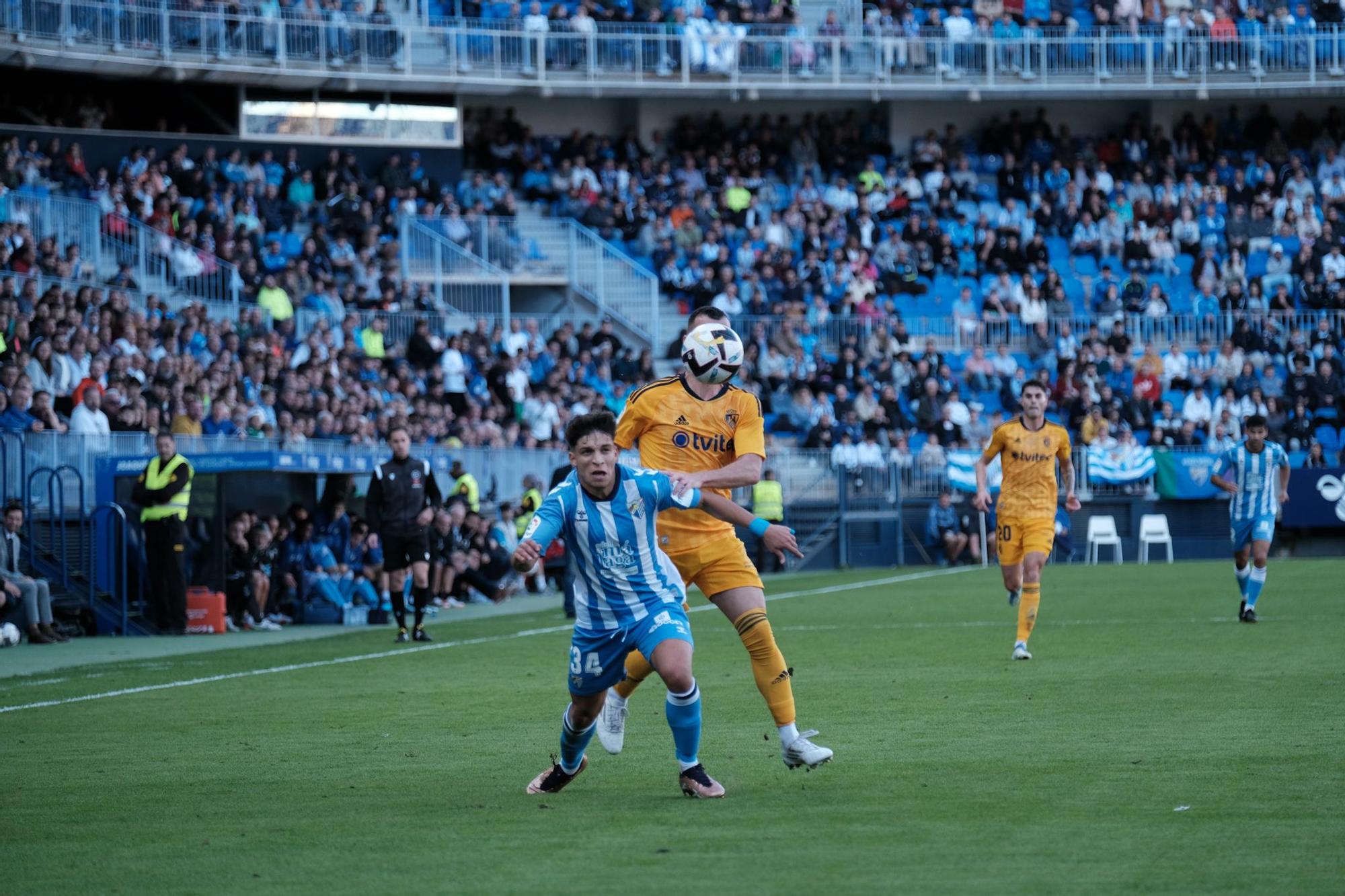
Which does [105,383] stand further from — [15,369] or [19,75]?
[19,75]

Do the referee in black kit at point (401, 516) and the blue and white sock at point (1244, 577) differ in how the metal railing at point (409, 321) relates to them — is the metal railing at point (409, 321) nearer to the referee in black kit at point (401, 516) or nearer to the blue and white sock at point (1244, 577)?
the referee in black kit at point (401, 516)

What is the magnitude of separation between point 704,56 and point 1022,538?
96.2 ft

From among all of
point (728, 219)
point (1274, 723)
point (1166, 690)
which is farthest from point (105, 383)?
point (728, 219)

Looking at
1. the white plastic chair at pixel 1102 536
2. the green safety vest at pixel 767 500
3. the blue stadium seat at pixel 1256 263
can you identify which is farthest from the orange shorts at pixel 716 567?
the blue stadium seat at pixel 1256 263

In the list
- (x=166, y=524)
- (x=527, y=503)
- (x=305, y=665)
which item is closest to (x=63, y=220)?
(x=527, y=503)

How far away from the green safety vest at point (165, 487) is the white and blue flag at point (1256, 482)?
1117 centimetres

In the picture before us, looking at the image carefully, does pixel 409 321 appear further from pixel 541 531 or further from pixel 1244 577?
pixel 541 531

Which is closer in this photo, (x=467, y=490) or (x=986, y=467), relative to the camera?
(x=986, y=467)

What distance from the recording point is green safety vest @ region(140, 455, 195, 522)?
64.7ft

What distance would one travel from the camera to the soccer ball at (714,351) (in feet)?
28.9

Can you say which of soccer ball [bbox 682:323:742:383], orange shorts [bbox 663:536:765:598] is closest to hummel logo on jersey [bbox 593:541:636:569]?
orange shorts [bbox 663:536:765:598]

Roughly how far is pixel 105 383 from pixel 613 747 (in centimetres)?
1597

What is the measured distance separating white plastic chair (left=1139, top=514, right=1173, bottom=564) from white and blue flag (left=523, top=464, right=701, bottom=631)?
1115 inches

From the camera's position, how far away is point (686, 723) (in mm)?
7664
